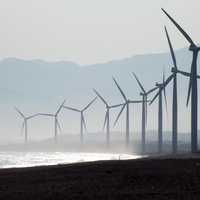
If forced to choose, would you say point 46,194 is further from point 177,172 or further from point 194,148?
point 194,148

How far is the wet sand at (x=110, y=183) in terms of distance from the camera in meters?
33.4

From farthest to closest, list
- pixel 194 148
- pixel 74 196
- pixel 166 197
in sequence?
pixel 194 148 → pixel 74 196 → pixel 166 197

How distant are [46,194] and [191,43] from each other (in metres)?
61.1

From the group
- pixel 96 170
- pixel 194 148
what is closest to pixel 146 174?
pixel 96 170

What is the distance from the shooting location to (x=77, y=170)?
48625mm

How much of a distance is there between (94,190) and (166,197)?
4.98 metres

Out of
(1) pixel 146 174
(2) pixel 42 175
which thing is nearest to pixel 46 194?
(1) pixel 146 174

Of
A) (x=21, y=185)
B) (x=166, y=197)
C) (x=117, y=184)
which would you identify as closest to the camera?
(x=166, y=197)

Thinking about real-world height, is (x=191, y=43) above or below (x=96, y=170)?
above

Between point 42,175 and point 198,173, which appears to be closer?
point 198,173

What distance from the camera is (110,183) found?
125ft

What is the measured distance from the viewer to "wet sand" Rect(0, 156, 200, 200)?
3341 cm

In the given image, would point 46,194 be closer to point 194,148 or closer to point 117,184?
point 117,184

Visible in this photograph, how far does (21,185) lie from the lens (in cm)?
4056
